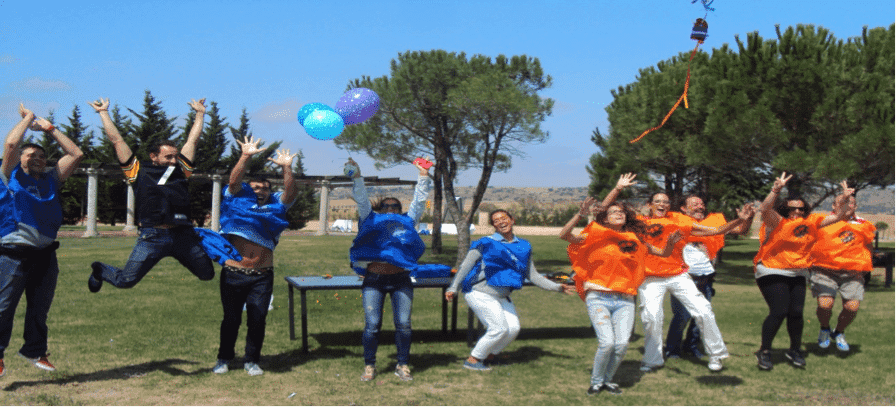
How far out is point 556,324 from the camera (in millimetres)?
9594

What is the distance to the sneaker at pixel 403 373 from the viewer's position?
20.2 feet

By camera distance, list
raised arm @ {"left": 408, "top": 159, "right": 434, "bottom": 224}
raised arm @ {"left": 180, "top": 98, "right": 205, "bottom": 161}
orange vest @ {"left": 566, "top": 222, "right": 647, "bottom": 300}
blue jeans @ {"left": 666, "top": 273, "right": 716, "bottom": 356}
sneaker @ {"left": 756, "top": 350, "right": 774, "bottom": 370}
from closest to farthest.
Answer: orange vest @ {"left": 566, "top": 222, "right": 647, "bottom": 300} < raised arm @ {"left": 180, "top": 98, "right": 205, "bottom": 161} < raised arm @ {"left": 408, "top": 159, "right": 434, "bottom": 224} < sneaker @ {"left": 756, "top": 350, "right": 774, "bottom": 370} < blue jeans @ {"left": 666, "top": 273, "right": 716, "bottom": 356}

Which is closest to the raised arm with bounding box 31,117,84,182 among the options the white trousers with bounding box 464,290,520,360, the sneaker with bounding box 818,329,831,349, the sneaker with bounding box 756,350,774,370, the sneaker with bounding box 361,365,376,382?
the sneaker with bounding box 361,365,376,382

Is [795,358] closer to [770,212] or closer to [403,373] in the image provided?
[770,212]

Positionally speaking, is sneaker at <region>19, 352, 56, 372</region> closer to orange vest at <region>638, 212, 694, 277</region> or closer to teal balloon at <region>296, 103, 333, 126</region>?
teal balloon at <region>296, 103, 333, 126</region>

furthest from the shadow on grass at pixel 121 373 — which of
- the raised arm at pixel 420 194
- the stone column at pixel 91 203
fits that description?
the stone column at pixel 91 203

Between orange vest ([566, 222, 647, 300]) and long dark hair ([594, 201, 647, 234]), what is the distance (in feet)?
0.32

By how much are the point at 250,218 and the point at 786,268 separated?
496 centimetres

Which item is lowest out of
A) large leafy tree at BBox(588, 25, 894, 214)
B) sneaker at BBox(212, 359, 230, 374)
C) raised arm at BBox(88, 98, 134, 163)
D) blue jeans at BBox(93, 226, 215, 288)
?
sneaker at BBox(212, 359, 230, 374)

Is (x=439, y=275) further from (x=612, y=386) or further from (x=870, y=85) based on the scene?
(x=870, y=85)

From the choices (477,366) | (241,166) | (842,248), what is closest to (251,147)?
(241,166)

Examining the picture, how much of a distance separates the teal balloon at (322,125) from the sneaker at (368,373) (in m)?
2.11

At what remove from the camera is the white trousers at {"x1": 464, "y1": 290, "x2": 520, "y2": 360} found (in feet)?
21.2

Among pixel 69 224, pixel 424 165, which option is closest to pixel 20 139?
pixel 424 165
